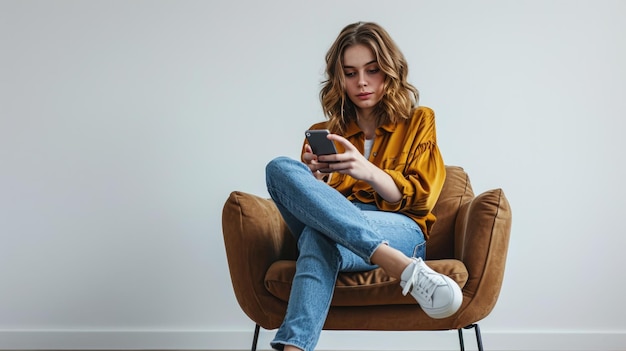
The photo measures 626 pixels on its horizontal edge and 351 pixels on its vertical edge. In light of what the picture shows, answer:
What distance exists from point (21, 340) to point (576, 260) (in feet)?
7.76

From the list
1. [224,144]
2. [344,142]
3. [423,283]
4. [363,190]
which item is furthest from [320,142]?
[224,144]

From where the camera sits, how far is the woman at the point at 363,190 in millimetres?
1681

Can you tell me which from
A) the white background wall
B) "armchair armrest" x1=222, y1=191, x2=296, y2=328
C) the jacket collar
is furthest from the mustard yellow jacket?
the white background wall

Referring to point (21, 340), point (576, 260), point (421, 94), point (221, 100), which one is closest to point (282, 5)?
point (221, 100)

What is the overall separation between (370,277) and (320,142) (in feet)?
1.30

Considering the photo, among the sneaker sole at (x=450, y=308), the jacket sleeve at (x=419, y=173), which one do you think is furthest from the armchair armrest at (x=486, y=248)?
the sneaker sole at (x=450, y=308)

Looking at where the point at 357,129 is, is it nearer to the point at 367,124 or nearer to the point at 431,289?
the point at 367,124

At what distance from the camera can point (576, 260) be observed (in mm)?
2910

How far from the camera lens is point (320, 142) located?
6.42ft

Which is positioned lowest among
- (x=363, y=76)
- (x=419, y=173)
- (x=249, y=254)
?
(x=249, y=254)

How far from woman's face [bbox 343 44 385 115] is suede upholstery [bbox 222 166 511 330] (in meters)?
0.47

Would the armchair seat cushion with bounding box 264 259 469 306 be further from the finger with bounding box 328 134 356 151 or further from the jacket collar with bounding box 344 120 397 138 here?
the jacket collar with bounding box 344 120 397 138

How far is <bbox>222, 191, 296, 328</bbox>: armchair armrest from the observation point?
6.48 ft

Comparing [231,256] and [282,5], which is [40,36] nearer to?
[282,5]
